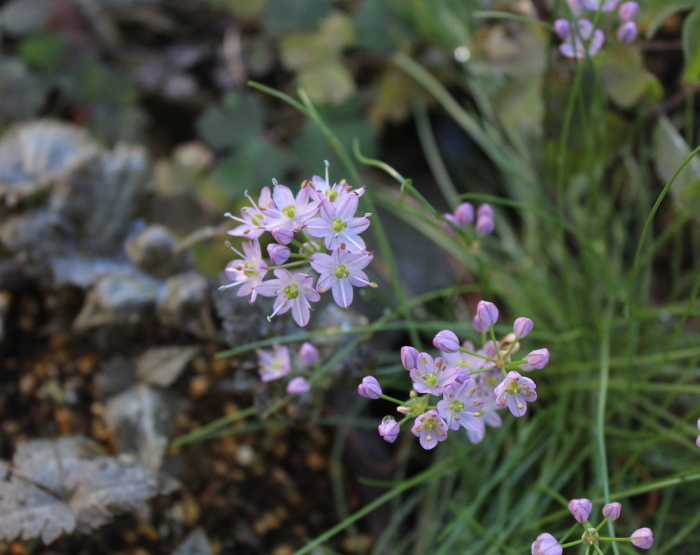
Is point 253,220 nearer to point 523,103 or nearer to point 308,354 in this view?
point 308,354

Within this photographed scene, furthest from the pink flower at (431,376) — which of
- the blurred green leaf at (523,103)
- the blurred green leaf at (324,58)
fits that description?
the blurred green leaf at (324,58)

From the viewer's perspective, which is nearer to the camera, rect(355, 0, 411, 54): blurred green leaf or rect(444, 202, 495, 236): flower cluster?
rect(444, 202, 495, 236): flower cluster

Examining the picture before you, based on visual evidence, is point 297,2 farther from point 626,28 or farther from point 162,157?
point 626,28

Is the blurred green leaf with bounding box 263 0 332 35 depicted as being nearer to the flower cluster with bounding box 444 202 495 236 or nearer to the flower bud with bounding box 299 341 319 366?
the flower cluster with bounding box 444 202 495 236

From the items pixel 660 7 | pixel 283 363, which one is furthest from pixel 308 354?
pixel 660 7

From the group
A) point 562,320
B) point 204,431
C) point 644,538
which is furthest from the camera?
point 562,320

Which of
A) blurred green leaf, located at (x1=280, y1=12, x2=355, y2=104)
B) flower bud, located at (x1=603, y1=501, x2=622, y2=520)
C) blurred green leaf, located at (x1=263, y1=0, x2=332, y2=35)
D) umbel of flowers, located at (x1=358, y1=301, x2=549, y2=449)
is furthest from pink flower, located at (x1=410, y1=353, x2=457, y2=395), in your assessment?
blurred green leaf, located at (x1=263, y1=0, x2=332, y2=35)
